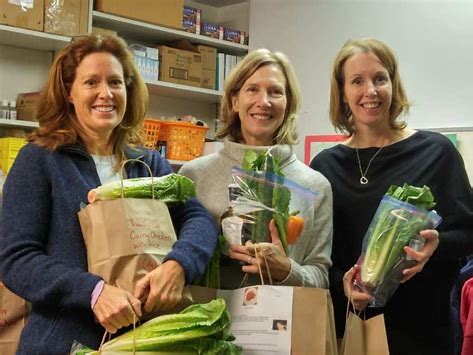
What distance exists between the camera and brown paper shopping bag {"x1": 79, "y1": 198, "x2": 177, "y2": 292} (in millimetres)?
1552

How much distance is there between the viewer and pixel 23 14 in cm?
360

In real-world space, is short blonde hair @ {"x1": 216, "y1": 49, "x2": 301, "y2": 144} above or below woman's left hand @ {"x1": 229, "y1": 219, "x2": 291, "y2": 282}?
above

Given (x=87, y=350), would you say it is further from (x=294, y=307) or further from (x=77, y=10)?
(x=77, y=10)

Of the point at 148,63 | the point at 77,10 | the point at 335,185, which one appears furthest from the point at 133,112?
the point at 148,63

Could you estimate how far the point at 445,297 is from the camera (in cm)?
207

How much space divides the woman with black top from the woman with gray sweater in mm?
171

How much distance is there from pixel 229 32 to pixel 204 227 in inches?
124

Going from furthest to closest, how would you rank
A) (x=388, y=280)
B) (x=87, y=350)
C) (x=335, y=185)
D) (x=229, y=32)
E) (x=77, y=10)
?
(x=229, y=32) → (x=77, y=10) → (x=335, y=185) → (x=388, y=280) → (x=87, y=350)

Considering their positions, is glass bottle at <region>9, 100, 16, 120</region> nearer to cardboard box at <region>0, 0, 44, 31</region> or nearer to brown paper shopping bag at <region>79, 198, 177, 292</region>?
cardboard box at <region>0, 0, 44, 31</region>

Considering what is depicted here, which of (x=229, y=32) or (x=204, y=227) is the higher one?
(x=229, y=32)

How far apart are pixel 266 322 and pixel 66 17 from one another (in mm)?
2675

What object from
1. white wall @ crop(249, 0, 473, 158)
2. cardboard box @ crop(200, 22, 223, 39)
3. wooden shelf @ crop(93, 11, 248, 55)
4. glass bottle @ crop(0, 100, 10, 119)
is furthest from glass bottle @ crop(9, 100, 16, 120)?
white wall @ crop(249, 0, 473, 158)

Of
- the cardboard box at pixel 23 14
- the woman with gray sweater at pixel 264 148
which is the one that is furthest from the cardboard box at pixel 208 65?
the woman with gray sweater at pixel 264 148

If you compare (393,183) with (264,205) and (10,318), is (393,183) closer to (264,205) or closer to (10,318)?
(264,205)
